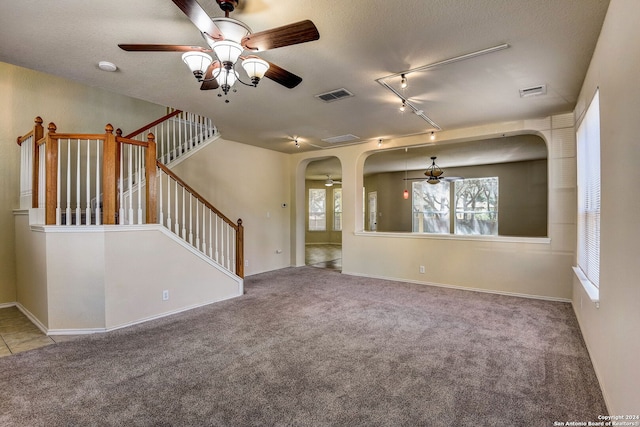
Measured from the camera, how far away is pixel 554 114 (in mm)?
4367

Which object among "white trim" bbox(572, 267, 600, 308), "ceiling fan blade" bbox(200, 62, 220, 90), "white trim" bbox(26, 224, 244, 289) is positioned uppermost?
"ceiling fan blade" bbox(200, 62, 220, 90)

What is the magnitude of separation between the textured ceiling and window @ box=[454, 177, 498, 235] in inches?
194

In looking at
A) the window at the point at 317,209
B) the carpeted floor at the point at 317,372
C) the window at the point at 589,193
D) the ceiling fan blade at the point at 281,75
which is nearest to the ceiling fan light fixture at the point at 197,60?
the ceiling fan blade at the point at 281,75

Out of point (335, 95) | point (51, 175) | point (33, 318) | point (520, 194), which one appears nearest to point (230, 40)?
point (335, 95)

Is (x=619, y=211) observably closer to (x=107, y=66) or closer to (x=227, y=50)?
(x=227, y=50)

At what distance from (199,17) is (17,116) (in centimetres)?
462

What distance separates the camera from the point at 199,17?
1.80 meters

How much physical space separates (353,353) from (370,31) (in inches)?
109

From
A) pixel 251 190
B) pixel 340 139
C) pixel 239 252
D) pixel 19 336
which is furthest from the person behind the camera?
pixel 251 190

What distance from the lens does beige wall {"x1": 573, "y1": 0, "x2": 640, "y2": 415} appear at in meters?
1.58

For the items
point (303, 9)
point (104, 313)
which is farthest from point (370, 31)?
point (104, 313)

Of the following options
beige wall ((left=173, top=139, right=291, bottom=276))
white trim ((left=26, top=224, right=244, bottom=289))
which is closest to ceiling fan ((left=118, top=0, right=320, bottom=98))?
white trim ((left=26, top=224, right=244, bottom=289))

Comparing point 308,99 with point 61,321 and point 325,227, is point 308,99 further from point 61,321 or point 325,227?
point 325,227

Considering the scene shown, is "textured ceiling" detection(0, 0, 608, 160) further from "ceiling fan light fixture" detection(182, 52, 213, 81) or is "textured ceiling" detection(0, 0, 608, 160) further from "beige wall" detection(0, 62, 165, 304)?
"beige wall" detection(0, 62, 165, 304)
